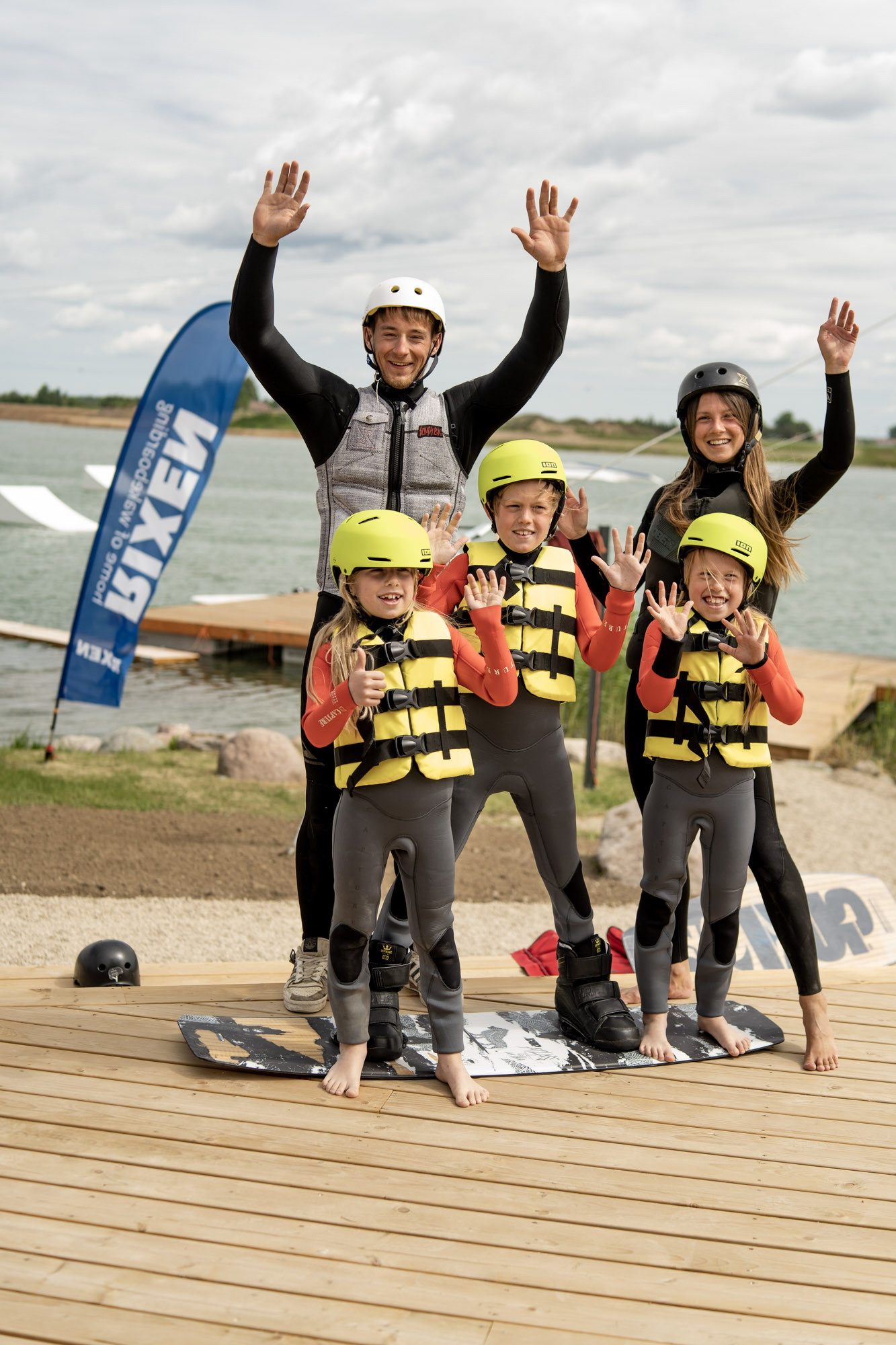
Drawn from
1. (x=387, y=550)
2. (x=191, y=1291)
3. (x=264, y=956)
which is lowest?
(x=264, y=956)

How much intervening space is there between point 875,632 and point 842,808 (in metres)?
20.2

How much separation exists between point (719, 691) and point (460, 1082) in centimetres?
150

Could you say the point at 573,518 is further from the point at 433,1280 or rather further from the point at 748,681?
the point at 433,1280

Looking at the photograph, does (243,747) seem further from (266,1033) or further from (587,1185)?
(587,1185)

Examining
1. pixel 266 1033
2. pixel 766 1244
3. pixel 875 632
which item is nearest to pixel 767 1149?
pixel 766 1244

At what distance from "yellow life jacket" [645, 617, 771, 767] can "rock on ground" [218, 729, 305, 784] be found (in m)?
8.40

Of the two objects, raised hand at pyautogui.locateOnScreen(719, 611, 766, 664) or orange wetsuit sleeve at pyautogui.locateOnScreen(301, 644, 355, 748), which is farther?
raised hand at pyautogui.locateOnScreen(719, 611, 766, 664)

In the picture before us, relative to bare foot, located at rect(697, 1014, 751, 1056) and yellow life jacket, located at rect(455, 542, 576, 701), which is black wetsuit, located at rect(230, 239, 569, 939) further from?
bare foot, located at rect(697, 1014, 751, 1056)

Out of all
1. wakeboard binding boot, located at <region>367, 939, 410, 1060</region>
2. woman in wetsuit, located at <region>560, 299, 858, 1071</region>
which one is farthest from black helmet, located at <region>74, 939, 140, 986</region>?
woman in wetsuit, located at <region>560, 299, 858, 1071</region>

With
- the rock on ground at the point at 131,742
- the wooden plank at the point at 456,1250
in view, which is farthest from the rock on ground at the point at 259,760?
the wooden plank at the point at 456,1250

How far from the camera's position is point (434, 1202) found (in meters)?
3.08

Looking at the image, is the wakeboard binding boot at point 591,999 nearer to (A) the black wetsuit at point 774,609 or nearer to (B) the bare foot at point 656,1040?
(B) the bare foot at point 656,1040

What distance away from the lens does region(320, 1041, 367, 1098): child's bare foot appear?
369cm

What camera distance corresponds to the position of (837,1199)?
3.19 m
